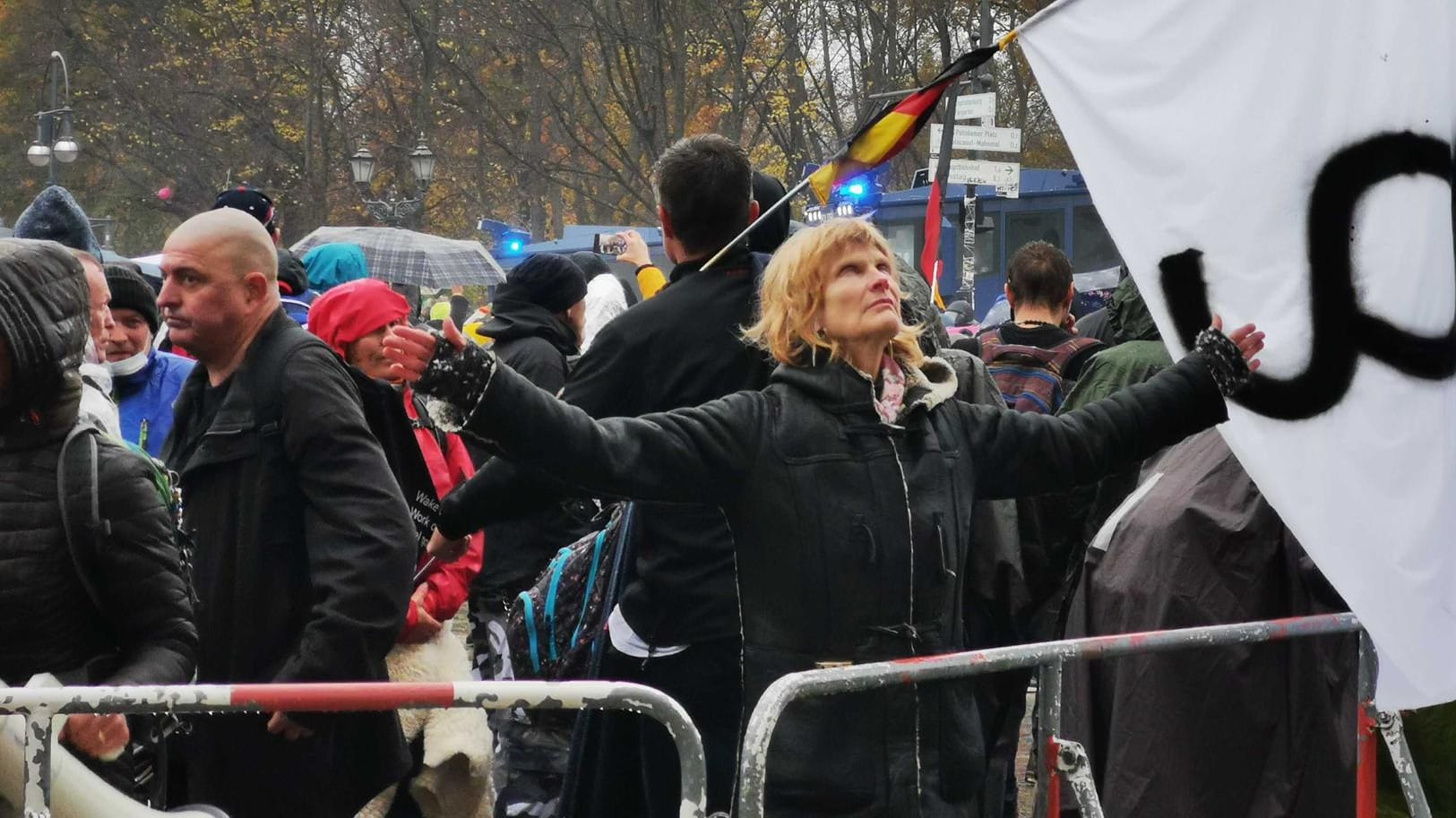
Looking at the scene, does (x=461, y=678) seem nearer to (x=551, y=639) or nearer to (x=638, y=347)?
(x=551, y=639)

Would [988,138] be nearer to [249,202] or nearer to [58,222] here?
[249,202]

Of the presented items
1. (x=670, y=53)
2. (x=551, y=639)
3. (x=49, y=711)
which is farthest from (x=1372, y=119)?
(x=670, y=53)

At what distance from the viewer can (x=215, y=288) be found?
156 inches

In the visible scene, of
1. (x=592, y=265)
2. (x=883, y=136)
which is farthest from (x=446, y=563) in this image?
(x=592, y=265)

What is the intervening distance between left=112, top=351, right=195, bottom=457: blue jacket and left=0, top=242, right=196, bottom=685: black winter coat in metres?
2.57

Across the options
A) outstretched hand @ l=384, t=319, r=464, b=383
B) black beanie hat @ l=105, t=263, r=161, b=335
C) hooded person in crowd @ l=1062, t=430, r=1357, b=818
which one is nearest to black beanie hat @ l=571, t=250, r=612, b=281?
black beanie hat @ l=105, t=263, r=161, b=335

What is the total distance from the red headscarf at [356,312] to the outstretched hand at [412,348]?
7.30 feet

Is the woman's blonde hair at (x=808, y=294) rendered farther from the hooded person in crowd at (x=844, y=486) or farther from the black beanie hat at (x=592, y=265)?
the black beanie hat at (x=592, y=265)

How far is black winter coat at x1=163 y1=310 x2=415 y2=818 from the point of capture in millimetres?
3840

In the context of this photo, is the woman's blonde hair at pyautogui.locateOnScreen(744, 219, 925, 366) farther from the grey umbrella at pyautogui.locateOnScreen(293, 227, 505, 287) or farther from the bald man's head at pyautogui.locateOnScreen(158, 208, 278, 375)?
the grey umbrella at pyautogui.locateOnScreen(293, 227, 505, 287)

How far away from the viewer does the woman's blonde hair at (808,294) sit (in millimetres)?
3562

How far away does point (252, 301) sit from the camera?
4.01m

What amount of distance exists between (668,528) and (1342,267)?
1.58 meters

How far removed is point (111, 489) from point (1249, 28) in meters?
2.49
